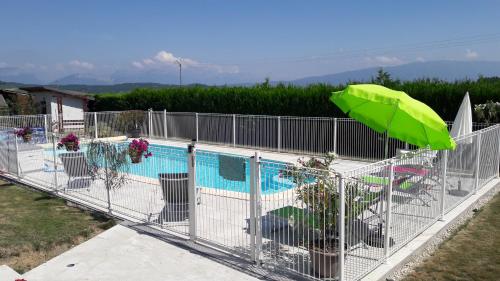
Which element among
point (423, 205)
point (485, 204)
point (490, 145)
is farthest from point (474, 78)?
point (423, 205)

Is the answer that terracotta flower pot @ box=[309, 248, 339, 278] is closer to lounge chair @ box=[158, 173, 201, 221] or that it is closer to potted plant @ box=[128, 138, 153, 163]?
lounge chair @ box=[158, 173, 201, 221]

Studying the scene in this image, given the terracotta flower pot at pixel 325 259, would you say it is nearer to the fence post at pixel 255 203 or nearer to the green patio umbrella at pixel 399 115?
the fence post at pixel 255 203

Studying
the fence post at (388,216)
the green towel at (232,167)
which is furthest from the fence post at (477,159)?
the green towel at (232,167)

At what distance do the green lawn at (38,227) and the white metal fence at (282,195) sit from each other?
49 cm

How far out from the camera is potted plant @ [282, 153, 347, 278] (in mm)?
4816

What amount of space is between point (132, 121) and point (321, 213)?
1843cm

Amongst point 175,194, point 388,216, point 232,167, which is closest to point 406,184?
point 388,216

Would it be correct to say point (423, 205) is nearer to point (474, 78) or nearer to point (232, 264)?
point (232, 264)

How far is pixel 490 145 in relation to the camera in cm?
977

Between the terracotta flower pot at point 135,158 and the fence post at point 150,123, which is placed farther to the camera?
the fence post at point 150,123

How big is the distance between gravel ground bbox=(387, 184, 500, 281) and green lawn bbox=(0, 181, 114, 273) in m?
4.87

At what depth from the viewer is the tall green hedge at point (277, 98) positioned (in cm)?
1372

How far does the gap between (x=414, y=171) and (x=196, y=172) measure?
3.42 metres

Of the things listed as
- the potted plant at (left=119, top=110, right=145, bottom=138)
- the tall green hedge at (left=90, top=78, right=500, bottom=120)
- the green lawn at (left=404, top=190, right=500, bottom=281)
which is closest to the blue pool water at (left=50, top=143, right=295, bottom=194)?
the green lawn at (left=404, top=190, right=500, bottom=281)
